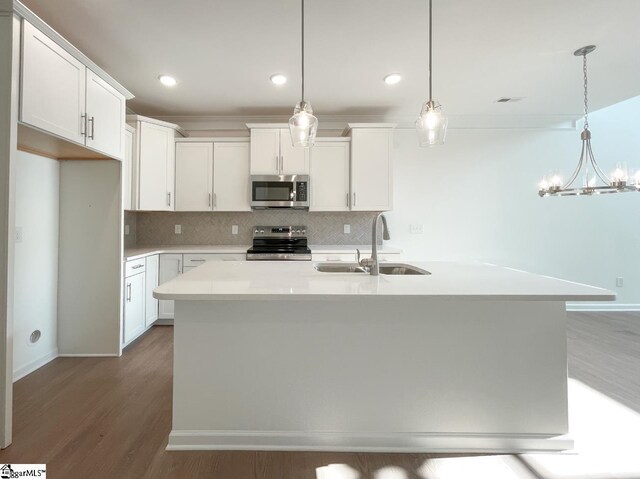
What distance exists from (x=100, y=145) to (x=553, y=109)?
4897 mm

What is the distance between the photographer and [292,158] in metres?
4.10

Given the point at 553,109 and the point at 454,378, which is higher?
the point at 553,109

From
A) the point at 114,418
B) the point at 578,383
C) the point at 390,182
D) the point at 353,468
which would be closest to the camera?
the point at 353,468

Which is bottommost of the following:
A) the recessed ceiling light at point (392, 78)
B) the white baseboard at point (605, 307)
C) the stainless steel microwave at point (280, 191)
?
the white baseboard at point (605, 307)

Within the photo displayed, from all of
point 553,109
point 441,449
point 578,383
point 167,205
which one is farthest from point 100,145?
point 553,109

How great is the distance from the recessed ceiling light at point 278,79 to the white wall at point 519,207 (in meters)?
1.83

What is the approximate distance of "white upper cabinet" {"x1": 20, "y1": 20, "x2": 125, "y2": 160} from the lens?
6.34 feet

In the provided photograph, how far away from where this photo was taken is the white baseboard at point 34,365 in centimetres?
255

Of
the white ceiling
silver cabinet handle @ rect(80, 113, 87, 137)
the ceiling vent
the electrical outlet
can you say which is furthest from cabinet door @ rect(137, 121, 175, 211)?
the ceiling vent

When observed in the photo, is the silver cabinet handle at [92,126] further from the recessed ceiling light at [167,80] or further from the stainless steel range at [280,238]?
the stainless steel range at [280,238]

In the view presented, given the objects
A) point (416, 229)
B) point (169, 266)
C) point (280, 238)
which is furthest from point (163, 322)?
point (416, 229)

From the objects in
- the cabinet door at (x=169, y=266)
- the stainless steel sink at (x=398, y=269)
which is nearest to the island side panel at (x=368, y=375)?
the stainless steel sink at (x=398, y=269)

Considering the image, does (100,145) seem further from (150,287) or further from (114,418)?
(114,418)

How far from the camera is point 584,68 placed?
3.08 m
